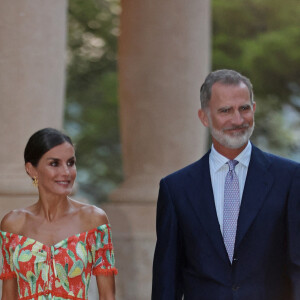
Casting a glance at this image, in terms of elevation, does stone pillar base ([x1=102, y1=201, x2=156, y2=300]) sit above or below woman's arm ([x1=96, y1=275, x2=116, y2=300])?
below

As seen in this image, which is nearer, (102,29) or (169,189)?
(169,189)

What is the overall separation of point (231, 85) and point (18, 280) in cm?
554

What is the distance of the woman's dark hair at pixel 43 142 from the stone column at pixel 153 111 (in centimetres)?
1717

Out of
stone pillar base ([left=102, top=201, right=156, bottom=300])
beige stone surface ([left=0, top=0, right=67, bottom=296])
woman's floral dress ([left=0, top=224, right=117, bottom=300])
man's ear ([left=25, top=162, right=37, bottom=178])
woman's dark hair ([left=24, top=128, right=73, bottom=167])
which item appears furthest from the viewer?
stone pillar base ([left=102, top=201, right=156, bottom=300])

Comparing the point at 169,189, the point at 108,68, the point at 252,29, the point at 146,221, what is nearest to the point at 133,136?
the point at 146,221

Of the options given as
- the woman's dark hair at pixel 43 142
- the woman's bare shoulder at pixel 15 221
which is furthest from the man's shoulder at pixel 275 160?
the woman's bare shoulder at pixel 15 221

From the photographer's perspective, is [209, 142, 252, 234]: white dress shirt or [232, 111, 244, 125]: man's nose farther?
[209, 142, 252, 234]: white dress shirt

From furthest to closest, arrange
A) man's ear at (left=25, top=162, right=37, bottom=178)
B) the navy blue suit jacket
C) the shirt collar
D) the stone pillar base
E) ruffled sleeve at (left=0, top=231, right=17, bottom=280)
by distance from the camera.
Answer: the stone pillar base < man's ear at (left=25, top=162, right=37, bottom=178) < ruffled sleeve at (left=0, top=231, right=17, bottom=280) < the shirt collar < the navy blue suit jacket

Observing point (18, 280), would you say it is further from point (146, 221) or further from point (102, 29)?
point (102, 29)

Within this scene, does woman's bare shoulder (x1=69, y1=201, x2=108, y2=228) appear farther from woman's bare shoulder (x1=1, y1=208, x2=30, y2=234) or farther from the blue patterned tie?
the blue patterned tie

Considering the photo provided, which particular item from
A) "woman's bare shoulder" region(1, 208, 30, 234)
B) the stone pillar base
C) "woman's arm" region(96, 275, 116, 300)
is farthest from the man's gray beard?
the stone pillar base

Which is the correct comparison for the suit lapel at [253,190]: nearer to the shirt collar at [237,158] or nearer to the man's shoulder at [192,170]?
the shirt collar at [237,158]

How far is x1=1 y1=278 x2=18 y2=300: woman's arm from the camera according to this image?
57.4 ft

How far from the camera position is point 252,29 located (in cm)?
6078
